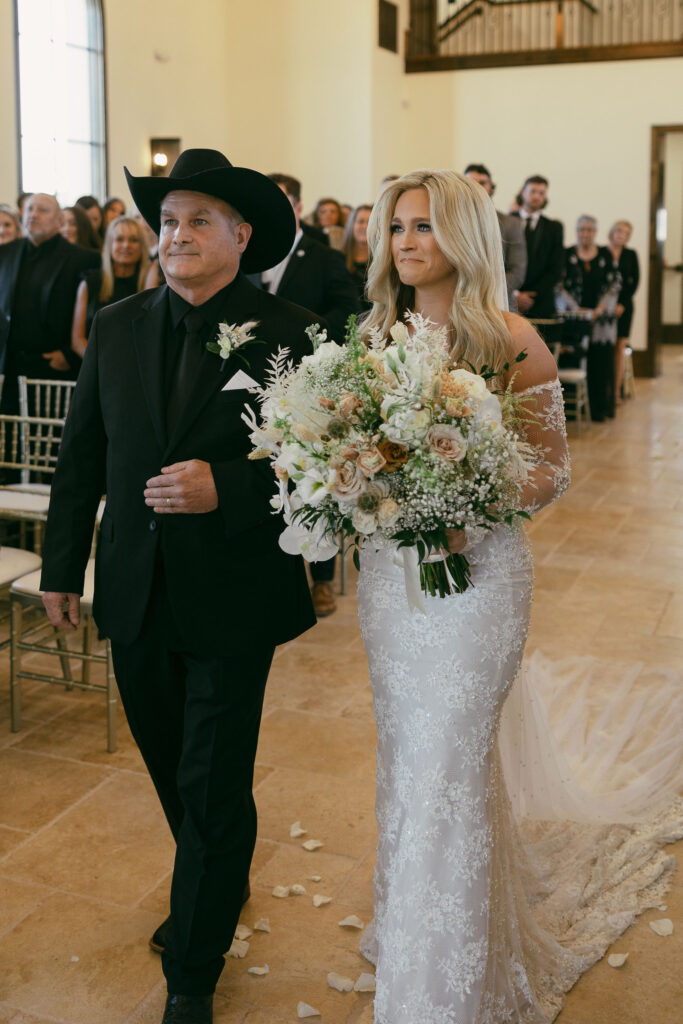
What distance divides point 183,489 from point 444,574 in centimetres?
59

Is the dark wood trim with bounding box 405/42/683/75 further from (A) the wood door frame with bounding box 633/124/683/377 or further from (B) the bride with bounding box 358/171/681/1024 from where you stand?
(B) the bride with bounding box 358/171/681/1024

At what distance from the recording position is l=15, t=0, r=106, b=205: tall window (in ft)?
42.0

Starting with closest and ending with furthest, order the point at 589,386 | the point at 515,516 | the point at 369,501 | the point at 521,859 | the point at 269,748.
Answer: the point at 369,501
the point at 515,516
the point at 521,859
the point at 269,748
the point at 589,386

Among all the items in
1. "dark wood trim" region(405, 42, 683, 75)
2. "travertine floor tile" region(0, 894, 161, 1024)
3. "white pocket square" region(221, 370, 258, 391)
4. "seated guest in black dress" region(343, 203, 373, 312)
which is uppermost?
"dark wood trim" region(405, 42, 683, 75)

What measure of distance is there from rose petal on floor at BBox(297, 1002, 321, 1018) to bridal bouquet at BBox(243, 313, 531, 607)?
1.19m

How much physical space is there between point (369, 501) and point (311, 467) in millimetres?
125

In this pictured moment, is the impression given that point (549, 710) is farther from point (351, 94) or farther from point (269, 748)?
point (351, 94)

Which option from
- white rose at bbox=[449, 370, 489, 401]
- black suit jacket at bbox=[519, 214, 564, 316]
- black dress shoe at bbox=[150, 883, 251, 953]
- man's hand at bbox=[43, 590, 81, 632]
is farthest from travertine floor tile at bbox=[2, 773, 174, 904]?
black suit jacket at bbox=[519, 214, 564, 316]

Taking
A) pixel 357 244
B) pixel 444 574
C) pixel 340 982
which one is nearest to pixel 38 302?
pixel 357 244

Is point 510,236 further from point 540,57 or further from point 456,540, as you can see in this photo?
point 540,57

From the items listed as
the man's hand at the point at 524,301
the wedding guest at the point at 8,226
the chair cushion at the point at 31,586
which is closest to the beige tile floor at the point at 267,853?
the chair cushion at the point at 31,586

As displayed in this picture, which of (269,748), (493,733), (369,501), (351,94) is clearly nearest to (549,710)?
(269,748)

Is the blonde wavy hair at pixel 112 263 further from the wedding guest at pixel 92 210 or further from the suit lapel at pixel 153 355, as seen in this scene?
the wedding guest at pixel 92 210

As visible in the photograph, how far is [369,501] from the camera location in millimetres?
2115
